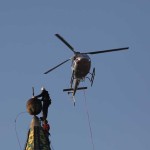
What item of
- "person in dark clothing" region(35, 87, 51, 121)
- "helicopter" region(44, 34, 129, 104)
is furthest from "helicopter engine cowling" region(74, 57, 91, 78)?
"person in dark clothing" region(35, 87, 51, 121)

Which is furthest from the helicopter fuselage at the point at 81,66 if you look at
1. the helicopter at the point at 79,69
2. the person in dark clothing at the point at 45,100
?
the person in dark clothing at the point at 45,100

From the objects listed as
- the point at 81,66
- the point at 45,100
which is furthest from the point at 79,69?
the point at 45,100

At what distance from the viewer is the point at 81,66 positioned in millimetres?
54875

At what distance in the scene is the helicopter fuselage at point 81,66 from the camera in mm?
54781

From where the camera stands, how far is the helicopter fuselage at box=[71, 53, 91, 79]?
54.8m

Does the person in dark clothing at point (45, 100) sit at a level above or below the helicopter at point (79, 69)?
below

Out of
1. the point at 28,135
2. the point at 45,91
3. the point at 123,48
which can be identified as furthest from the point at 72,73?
the point at 28,135

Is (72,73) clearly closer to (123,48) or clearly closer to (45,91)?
(123,48)

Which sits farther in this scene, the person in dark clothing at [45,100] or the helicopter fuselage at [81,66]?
the helicopter fuselage at [81,66]

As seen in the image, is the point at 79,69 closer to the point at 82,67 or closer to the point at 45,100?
the point at 82,67

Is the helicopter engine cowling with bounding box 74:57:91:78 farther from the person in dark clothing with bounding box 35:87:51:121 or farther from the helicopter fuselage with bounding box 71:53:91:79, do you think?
the person in dark clothing with bounding box 35:87:51:121

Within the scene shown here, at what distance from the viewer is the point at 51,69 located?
5834 centimetres

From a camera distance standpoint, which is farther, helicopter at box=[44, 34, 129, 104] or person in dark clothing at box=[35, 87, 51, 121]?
helicopter at box=[44, 34, 129, 104]

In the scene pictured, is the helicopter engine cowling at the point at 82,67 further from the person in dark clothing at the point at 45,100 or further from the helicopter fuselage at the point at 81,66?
the person in dark clothing at the point at 45,100
